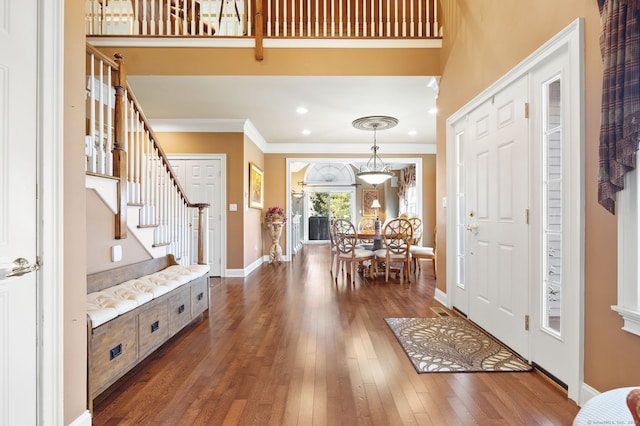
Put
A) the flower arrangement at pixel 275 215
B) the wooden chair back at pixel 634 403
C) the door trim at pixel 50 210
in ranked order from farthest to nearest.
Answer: the flower arrangement at pixel 275 215 → the door trim at pixel 50 210 → the wooden chair back at pixel 634 403

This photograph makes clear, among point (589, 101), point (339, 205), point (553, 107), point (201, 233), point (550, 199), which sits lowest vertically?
point (201, 233)

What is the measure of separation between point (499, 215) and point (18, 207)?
2.92 metres

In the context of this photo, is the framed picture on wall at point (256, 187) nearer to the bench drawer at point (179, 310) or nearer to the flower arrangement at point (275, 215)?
the flower arrangement at point (275, 215)

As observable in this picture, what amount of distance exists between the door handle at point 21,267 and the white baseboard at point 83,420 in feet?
2.43

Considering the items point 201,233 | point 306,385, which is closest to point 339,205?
point 201,233

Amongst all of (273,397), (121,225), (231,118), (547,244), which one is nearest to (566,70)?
(547,244)

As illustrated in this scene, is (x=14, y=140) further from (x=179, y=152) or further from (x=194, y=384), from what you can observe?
(x=179, y=152)

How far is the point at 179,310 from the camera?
2.68 m

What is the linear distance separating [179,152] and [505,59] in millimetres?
4929

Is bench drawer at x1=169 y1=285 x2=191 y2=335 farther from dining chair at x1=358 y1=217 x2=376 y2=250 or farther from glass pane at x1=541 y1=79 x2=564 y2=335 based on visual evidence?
dining chair at x1=358 y1=217 x2=376 y2=250

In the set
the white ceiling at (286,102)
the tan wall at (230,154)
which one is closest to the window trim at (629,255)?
the white ceiling at (286,102)

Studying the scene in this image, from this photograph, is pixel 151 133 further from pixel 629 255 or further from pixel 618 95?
pixel 629 255

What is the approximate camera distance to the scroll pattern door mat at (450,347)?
7.16 feet

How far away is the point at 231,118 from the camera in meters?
5.40
